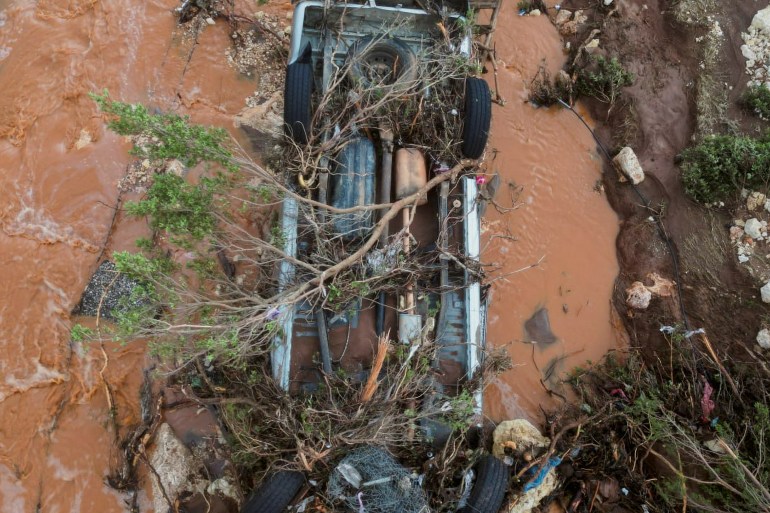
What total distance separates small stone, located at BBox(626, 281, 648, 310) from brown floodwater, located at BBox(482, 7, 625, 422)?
0.85ft

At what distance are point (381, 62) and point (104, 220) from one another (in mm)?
3576

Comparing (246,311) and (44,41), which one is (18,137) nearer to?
(44,41)

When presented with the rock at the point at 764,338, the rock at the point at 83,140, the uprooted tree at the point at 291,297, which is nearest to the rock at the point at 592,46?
the uprooted tree at the point at 291,297

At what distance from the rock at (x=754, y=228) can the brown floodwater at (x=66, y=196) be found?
6249 millimetres

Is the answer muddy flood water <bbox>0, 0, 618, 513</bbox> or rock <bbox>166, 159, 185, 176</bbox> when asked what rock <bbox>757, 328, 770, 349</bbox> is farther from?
rock <bbox>166, 159, 185, 176</bbox>

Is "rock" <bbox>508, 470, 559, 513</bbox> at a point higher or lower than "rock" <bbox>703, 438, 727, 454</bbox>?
lower

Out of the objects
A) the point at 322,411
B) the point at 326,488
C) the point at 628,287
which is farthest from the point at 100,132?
the point at 628,287

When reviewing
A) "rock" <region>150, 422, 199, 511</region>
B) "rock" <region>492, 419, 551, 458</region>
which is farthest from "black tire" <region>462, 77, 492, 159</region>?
"rock" <region>150, 422, 199, 511</region>

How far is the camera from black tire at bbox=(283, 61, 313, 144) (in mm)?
4637

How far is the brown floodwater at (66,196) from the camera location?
5027 mm

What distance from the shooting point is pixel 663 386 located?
5.31m

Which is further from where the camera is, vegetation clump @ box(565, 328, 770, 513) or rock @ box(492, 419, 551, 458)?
rock @ box(492, 419, 551, 458)

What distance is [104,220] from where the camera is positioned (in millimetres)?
5680

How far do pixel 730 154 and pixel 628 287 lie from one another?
1.94 m
